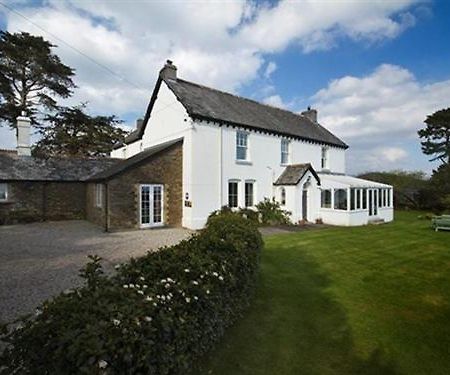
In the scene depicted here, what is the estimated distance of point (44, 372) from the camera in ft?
7.06

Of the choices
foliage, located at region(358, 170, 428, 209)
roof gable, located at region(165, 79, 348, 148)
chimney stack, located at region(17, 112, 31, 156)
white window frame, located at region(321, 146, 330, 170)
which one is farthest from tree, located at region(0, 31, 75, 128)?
foliage, located at region(358, 170, 428, 209)

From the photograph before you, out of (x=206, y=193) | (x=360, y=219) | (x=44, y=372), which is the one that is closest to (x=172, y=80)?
(x=206, y=193)

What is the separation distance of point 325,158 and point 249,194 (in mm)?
10458

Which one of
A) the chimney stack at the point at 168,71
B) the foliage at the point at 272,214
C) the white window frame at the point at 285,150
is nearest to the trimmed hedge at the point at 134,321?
the foliage at the point at 272,214

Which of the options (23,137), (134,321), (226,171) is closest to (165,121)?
(226,171)

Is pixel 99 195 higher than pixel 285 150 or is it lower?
lower

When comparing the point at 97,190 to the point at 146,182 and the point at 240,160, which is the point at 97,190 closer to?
the point at 146,182

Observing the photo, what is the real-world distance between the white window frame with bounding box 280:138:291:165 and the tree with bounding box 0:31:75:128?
27.0 meters

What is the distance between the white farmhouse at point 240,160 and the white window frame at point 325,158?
1.02m

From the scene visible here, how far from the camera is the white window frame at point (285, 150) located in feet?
73.0

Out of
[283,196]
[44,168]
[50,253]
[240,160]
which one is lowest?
[50,253]

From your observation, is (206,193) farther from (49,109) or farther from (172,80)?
(49,109)

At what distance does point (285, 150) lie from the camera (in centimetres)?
2256

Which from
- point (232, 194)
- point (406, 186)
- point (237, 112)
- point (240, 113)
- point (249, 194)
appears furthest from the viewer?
point (406, 186)
